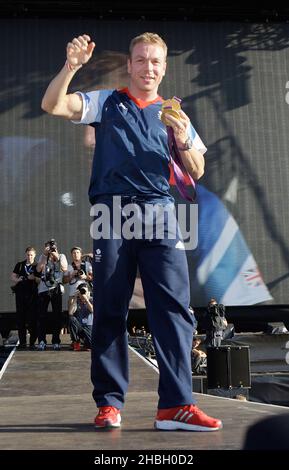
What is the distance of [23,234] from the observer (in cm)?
1184

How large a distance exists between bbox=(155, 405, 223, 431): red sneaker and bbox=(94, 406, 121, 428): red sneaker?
0.50 ft

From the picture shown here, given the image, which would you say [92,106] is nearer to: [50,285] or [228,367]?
[50,285]

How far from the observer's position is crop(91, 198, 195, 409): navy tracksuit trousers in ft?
6.89

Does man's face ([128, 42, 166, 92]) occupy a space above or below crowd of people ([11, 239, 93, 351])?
above

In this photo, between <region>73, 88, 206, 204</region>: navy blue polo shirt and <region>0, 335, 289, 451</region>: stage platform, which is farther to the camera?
<region>73, 88, 206, 204</region>: navy blue polo shirt

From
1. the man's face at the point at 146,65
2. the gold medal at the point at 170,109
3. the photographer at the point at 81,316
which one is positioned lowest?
the photographer at the point at 81,316

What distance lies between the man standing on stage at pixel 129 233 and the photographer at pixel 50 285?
486cm

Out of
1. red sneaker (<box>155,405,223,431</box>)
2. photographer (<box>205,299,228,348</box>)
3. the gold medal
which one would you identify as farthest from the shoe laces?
photographer (<box>205,299,228,348</box>)

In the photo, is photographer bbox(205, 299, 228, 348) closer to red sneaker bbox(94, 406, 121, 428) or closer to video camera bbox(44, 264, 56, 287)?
video camera bbox(44, 264, 56, 287)

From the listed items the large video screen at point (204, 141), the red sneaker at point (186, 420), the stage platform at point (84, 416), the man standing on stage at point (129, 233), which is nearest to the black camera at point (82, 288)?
the stage platform at point (84, 416)

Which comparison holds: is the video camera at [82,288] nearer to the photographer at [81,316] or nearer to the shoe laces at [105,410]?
the photographer at [81,316]

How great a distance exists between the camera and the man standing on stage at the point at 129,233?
2.11 m
